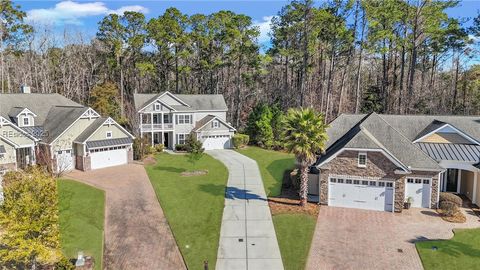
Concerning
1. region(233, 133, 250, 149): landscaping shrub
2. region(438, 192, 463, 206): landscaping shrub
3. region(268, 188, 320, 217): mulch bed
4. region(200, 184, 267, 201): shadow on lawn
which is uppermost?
region(233, 133, 250, 149): landscaping shrub

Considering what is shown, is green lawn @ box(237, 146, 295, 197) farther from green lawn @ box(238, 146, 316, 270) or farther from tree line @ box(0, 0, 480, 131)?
tree line @ box(0, 0, 480, 131)

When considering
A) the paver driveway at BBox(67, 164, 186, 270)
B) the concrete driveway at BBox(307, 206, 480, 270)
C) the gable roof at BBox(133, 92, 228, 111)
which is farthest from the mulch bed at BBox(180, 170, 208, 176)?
the gable roof at BBox(133, 92, 228, 111)

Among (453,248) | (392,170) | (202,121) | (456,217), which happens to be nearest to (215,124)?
(202,121)

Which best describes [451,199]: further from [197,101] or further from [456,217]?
[197,101]

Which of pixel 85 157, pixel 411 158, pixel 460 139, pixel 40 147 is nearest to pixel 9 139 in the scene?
pixel 40 147

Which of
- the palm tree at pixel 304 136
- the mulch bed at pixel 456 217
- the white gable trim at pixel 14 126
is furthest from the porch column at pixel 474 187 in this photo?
the white gable trim at pixel 14 126

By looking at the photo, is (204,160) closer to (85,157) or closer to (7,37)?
(85,157)

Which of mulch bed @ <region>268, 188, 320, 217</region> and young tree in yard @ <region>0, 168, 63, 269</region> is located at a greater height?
young tree in yard @ <region>0, 168, 63, 269</region>
